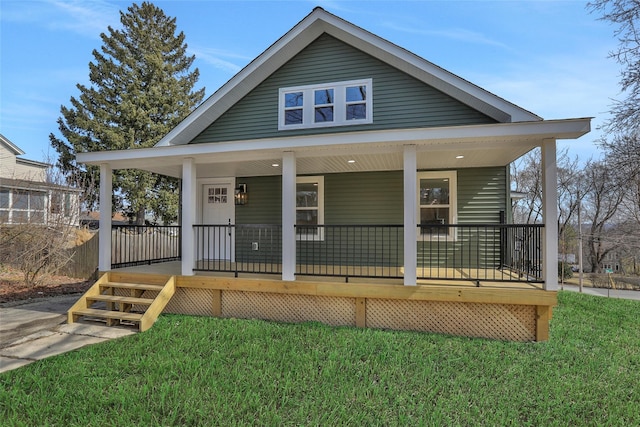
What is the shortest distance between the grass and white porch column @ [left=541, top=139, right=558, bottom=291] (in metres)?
1.03

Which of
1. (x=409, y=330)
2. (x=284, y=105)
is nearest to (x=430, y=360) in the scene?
(x=409, y=330)

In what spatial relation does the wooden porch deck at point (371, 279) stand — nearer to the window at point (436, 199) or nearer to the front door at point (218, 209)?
the window at point (436, 199)

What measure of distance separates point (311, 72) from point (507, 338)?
278 inches

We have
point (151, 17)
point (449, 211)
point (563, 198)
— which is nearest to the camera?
point (449, 211)

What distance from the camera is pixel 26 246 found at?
28.8ft

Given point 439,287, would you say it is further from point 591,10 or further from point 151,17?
point 151,17

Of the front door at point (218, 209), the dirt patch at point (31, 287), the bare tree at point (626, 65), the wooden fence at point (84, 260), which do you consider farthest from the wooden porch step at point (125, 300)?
the bare tree at point (626, 65)

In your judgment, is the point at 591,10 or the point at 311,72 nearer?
the point at 311,72

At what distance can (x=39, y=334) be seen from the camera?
5.05 m

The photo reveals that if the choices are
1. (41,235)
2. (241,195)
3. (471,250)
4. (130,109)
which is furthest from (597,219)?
(130,109)

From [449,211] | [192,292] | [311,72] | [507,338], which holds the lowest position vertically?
[507,338]

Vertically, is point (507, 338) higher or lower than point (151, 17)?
lower

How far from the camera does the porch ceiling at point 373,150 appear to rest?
4.89m

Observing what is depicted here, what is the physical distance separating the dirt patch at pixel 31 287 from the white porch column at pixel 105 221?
294 centimetres
